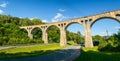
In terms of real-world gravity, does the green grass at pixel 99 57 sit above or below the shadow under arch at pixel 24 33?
below

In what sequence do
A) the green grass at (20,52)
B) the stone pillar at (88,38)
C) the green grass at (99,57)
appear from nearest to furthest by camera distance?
the green grass at (99,57) → the green grass at (20,52) → the stone pillar at (88,38)

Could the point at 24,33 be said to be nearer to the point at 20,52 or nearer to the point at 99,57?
the point at 20,52

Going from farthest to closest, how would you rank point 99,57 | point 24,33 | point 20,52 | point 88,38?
point 24,33 < point 88,38 < point 20,52 < point 99,57

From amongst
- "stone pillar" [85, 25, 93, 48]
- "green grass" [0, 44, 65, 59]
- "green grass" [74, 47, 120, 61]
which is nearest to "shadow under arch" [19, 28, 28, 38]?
"stone pillar" [85, 25, 93, 48]

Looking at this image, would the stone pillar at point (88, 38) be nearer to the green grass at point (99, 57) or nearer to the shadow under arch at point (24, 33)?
the green grass at point (99, 57)

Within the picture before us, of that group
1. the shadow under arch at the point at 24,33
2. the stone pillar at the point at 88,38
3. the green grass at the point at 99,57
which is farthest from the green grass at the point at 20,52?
the shadow under arch at the point at 24,33

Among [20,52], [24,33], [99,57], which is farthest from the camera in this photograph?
[24,33]

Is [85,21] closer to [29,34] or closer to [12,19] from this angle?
[29,34]

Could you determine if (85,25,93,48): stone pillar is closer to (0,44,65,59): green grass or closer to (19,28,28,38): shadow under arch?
(0,44,65,59): green grass

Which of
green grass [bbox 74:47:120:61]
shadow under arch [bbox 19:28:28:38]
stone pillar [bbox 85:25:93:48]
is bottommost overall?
green grass [bbox 74:47:120:61]

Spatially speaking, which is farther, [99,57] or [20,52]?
[20,52]

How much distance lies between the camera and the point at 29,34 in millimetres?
98438

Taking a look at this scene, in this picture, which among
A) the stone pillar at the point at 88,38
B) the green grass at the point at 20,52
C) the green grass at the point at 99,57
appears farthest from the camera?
the stone pillar at the point at 88,38

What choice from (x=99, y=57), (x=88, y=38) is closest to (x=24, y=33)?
(x=88, y=38)
